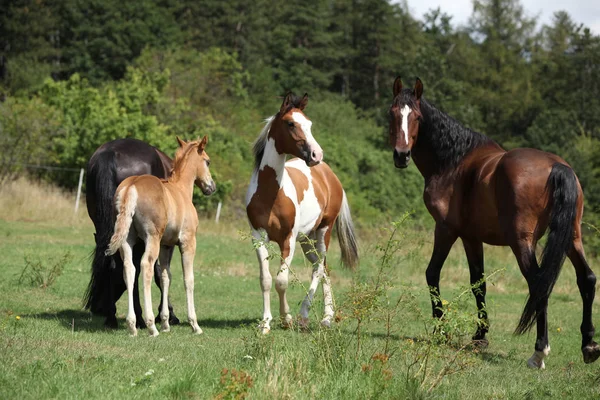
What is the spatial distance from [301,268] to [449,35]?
6317cm

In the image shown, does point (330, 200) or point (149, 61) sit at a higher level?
point (149, 61)

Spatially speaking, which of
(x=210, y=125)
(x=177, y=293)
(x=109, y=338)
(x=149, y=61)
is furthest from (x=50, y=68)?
(x=109, y=338)

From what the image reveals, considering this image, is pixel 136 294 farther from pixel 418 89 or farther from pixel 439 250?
pixel 418 89

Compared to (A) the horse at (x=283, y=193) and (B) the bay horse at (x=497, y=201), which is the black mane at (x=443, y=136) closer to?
(B) the bay horse at (x=497, y=201)

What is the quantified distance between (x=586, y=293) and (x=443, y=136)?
2.39 metres

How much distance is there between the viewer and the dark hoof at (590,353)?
8.20 meters

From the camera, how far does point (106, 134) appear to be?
29.1 meters

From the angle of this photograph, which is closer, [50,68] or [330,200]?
[330,200]

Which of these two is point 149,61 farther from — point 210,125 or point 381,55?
point 381,55

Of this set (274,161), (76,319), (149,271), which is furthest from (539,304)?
(76,319)

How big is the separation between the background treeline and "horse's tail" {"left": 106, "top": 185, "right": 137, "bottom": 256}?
64.6 ft

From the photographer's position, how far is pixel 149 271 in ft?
27.8

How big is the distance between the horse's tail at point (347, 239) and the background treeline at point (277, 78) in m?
18.1

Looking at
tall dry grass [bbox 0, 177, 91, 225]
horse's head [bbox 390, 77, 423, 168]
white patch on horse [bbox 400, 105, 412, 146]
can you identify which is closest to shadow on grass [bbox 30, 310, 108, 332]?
horse's head [bbox 390, 77, 423, 168]
